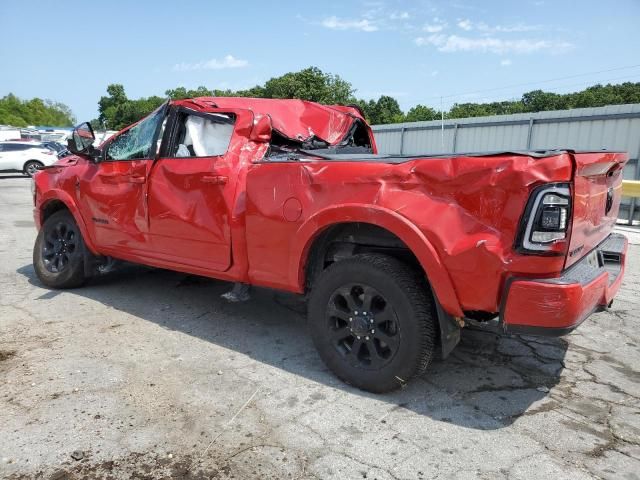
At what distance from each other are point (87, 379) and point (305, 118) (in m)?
2.75

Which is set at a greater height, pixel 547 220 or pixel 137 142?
pixel 137 142

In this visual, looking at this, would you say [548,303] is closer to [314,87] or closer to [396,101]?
[314,87]

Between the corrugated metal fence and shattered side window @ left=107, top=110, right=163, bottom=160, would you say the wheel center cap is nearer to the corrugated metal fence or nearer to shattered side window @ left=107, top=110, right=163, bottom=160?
shattered side window @ left=107, top=110, right=163, bottom=160

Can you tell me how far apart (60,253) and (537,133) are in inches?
522

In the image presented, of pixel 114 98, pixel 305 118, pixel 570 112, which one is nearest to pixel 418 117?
pixel 570 112

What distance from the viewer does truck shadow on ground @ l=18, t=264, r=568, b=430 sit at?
3107 mm

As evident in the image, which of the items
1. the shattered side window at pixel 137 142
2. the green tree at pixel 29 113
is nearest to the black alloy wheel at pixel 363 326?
the shattered side window at pixel 137 142

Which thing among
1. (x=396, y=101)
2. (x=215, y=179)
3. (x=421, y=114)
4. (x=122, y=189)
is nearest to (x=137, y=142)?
(x=122, y=189)

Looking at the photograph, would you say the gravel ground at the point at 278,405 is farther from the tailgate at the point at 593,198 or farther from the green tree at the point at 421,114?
the green tree at the point at 421,114

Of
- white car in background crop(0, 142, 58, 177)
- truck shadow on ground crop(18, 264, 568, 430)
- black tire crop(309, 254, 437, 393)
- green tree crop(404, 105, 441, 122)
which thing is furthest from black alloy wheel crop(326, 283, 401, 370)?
green tree crop(404, 105, 441, 122)

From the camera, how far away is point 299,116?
4.59 m

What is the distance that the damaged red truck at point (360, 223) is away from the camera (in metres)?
2.57

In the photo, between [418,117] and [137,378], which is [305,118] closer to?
[137,378]

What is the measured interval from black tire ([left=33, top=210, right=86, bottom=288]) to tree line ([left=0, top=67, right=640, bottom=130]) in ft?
3.80
